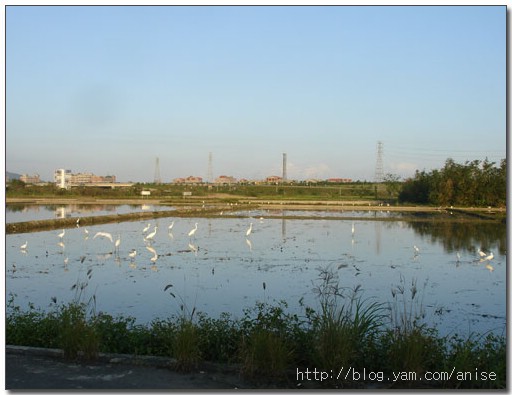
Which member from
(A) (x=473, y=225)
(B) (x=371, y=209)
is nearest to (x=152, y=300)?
(A) (x=473, y=225)

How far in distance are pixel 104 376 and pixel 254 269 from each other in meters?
6.66

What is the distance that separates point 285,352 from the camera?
3.78m

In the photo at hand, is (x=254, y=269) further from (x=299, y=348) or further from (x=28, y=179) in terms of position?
(x=28, y=179)

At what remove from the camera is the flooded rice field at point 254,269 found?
7152 mm

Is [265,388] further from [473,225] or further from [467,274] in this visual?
[473,225]

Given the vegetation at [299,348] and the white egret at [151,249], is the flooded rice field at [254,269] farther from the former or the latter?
the vegetation at [299,348]

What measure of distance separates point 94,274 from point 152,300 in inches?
103

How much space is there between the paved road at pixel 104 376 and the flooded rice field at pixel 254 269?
0.53 metres

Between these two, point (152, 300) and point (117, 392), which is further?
point (152, 300)

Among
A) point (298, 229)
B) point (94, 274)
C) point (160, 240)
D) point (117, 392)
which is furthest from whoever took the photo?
point (298, 229)

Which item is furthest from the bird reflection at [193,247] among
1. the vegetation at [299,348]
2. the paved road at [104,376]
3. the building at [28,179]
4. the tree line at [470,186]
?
the building at [28,179]

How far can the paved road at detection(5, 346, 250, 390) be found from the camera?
3.59 metres

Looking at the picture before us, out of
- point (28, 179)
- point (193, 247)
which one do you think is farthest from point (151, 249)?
point (28, 179)

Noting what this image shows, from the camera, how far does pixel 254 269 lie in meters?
10.3
